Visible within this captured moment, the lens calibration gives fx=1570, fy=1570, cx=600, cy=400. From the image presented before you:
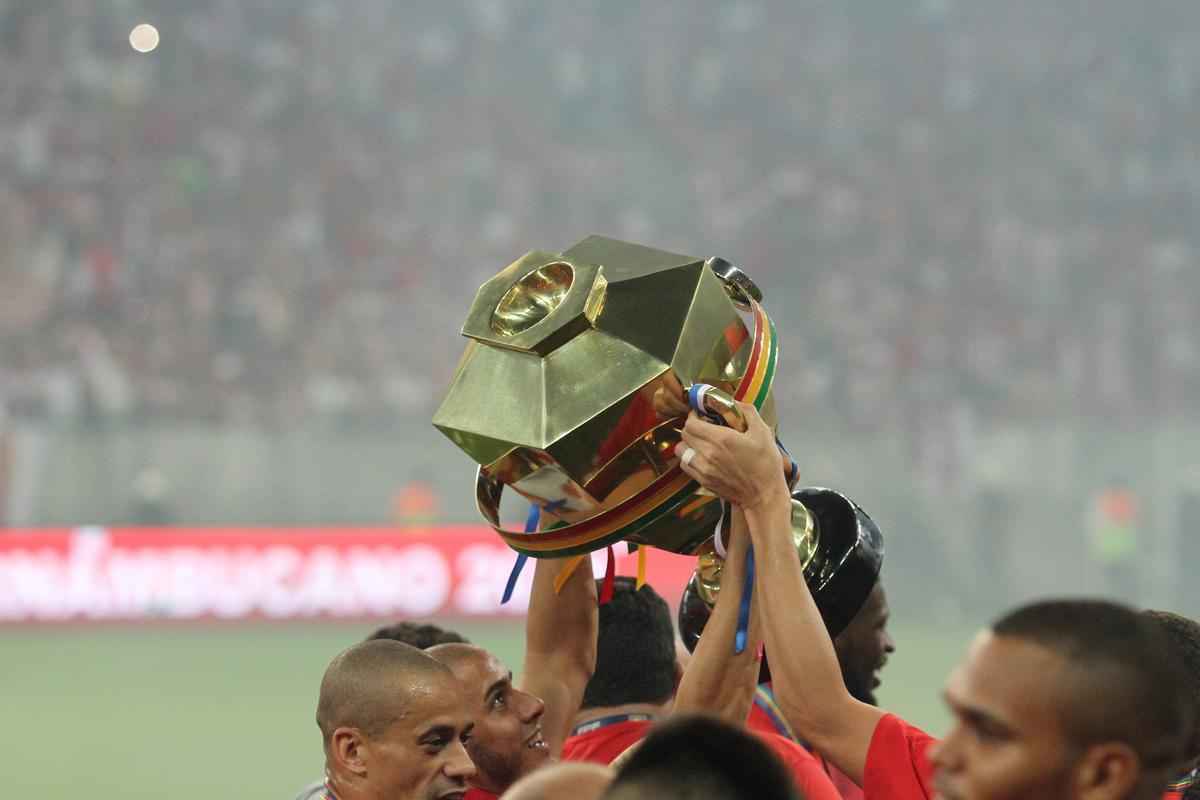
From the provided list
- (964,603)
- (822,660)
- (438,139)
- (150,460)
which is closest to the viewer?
(822,660)

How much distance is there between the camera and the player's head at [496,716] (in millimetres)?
2447

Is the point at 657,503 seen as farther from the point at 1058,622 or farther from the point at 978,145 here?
the point at 978,145

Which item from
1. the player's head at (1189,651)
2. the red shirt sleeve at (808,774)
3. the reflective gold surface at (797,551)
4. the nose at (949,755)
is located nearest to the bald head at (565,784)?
the nose at (949,755)

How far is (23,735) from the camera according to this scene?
26.8 feet

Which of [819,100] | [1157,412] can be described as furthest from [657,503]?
[819,100]

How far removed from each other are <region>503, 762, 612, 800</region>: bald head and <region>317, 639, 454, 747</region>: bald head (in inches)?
35.4

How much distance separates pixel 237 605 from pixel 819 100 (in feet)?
26.0

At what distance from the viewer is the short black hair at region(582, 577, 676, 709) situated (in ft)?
9.18

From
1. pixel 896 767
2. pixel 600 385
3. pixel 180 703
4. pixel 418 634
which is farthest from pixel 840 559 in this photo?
pixel 180 703

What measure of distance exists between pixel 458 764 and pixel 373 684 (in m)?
0.17

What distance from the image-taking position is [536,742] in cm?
248

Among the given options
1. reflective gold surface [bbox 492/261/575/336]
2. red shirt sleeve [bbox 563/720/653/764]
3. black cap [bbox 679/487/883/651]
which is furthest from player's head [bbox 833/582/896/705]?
reflective gold surface [bbox 492/261/575/336]

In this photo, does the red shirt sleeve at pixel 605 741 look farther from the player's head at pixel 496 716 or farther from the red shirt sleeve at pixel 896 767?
the red shirt sleeve at pixel 896 767

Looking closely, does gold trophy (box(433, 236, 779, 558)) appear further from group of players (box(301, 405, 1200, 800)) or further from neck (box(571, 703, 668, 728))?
neck (box(571, 703, 668, 728))
